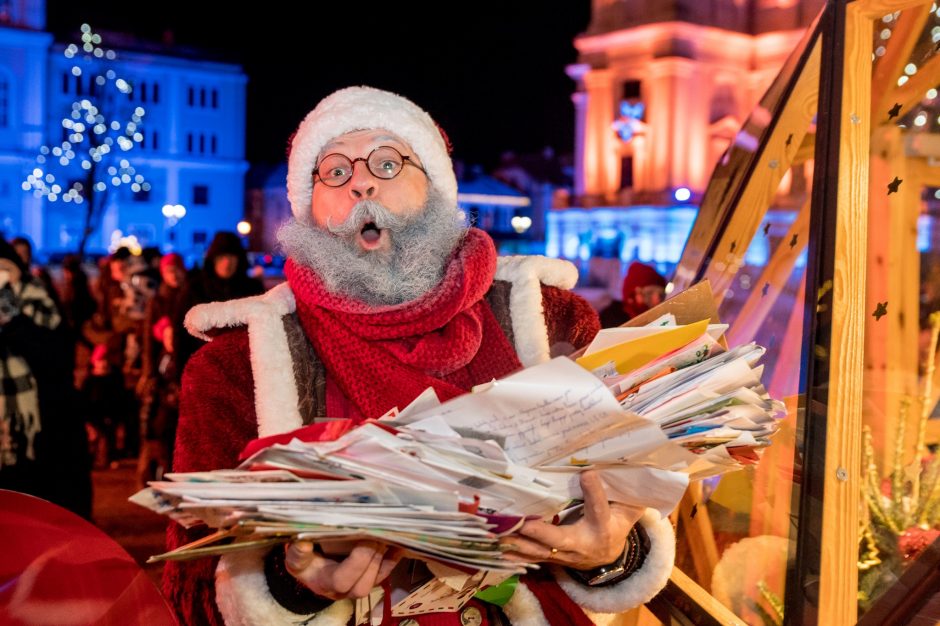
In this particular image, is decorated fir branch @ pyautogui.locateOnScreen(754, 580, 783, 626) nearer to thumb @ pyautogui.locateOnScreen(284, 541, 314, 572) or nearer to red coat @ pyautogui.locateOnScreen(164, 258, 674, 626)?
red coat @ pyautogui.locateOnScreen(164, 258, 674, 626)

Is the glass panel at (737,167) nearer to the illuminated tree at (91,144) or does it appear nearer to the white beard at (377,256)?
the white beard at (377,256)

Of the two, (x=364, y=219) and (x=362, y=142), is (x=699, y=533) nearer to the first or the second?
(x=364, y=219)

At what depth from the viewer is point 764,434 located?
1.58 m

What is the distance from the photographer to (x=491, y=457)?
1.39 meters

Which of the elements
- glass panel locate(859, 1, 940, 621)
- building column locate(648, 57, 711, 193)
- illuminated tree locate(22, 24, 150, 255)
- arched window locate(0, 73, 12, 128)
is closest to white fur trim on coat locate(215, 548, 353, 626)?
glass panel locate(859, 1, 940, 621)

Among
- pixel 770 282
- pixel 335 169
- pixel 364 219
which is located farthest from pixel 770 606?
pixel 335 169

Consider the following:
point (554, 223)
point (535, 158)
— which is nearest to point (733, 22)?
point (554, 223)

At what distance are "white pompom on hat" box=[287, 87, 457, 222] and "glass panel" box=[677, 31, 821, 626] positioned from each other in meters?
0.82

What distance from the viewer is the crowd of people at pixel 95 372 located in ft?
16.5

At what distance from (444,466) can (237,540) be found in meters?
0.36

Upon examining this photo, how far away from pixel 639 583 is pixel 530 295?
68 cm

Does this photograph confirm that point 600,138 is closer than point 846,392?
No

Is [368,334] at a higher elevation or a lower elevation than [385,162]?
lower

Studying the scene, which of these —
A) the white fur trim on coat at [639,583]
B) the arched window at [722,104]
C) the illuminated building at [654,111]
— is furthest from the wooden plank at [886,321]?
the arched window at [722,104]
